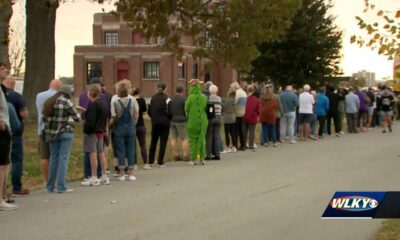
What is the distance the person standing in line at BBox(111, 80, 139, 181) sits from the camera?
42.0 ft

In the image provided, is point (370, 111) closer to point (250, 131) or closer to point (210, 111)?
point (250, 131)

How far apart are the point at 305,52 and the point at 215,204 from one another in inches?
1453

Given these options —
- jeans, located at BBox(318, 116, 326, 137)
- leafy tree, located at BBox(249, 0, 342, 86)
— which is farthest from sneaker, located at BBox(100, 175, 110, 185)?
leafy tree, located at BBox(249, 0, 342, 86)

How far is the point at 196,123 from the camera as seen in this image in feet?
50.5

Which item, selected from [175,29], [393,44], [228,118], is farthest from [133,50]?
[393,44]

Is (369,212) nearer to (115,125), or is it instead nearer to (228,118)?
(115,125)

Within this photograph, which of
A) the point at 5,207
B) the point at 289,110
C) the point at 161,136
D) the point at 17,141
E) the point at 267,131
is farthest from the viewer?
Answer: the point at 289,110

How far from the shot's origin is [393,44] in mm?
6375

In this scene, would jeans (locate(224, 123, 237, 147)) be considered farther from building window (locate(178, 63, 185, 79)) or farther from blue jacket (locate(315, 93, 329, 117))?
building window (locate(178, 63, 185, 79))

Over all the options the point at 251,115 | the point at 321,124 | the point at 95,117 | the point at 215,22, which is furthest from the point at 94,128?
the point at 321,124

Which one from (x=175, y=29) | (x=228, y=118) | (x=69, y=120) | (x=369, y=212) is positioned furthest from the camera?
(x=175, y=29)

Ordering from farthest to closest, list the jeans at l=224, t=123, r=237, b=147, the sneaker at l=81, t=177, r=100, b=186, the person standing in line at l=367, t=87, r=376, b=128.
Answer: the person standing in line at l=367, t=87, r=376, b=128, the jeans at l=224, t=123, r=237, b=147, the sneaker at l=81, t=177, r=100, b=186

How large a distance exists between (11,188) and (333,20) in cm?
3961

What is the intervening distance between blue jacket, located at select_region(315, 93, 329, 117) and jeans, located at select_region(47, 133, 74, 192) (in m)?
14.1
